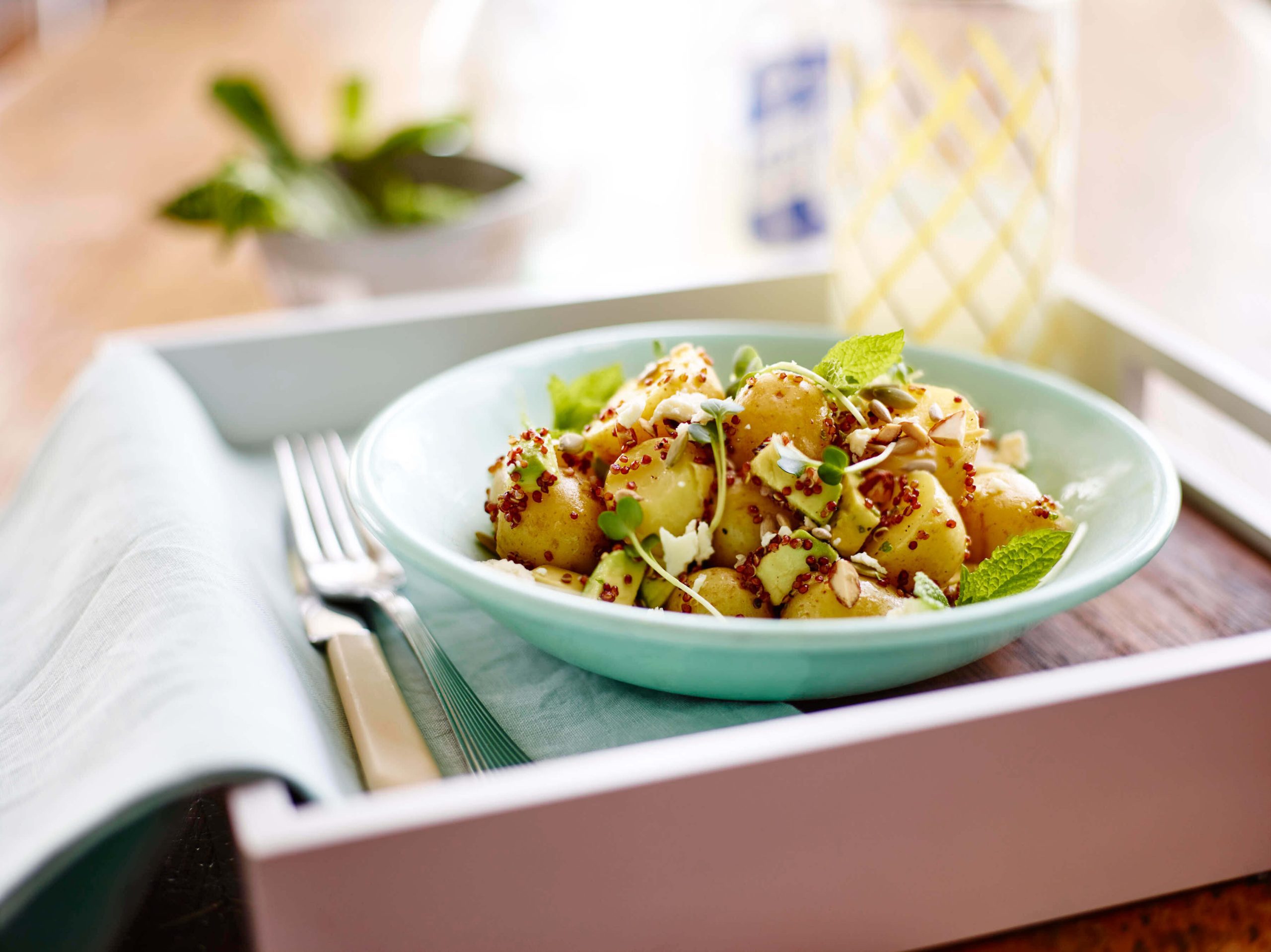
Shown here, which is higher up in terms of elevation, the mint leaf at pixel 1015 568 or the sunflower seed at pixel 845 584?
the sunflower seed at pixel 845 584

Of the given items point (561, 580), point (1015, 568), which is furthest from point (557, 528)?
point (1015, 568)

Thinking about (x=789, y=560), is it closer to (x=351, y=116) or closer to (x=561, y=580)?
(x=561, y=580)

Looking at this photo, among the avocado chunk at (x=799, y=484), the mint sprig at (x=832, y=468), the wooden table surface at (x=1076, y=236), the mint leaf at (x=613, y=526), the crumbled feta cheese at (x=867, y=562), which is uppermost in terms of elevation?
the mint sprig at (x=832, y=468)

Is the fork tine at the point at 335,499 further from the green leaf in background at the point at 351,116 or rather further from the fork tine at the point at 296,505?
the green leaf in background at the point at 351,116

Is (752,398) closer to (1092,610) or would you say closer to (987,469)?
(987,469)

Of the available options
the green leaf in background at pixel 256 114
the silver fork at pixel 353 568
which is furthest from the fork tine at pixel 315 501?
the green leaf in background at pixel 256 114

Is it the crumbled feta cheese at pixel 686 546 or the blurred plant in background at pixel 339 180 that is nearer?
the crumbled feta cheese at pixel 686 546

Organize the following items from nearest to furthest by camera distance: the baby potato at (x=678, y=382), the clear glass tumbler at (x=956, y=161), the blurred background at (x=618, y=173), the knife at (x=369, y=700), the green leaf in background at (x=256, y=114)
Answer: the knife at (x=369, y=700), the baby potato at (x=678, y=382), the clear glass tumbler at (x=956, y=161), the blurred background at (x=618, y=173), the green leaf in background at (x=256, y=114)
